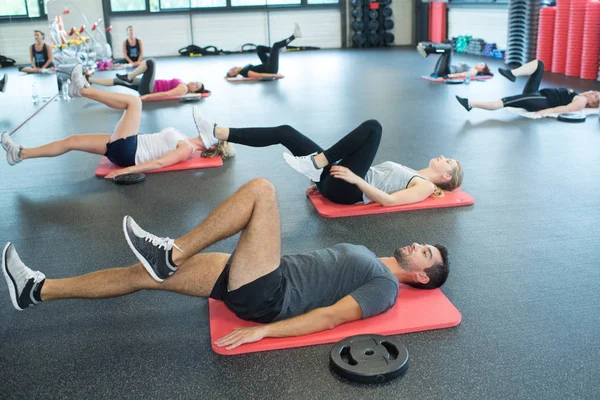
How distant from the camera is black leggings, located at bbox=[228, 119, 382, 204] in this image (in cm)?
325

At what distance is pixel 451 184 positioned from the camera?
3.57 meters

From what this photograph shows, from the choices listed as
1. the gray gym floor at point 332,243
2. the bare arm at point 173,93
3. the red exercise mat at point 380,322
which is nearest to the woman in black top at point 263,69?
the bare arm at point 173,93

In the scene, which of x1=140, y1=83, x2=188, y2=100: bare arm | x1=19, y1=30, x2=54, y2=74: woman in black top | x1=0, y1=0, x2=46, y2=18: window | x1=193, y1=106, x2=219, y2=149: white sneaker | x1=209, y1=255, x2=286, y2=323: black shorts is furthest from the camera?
x1=140, y1=83, x2=188, y2=100: bare arm

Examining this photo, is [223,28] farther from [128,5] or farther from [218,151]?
[218,151]

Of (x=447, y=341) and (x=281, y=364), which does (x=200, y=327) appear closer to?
(x=281, y=364)

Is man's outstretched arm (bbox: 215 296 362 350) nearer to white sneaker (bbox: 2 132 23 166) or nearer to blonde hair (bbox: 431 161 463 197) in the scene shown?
blonde hair (bbox: 431 161 463 197)

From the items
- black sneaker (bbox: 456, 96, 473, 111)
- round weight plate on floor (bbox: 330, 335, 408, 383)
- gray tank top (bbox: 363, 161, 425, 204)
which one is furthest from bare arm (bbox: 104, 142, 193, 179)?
black sneaker (bbox: 456, 96, 473, 111)

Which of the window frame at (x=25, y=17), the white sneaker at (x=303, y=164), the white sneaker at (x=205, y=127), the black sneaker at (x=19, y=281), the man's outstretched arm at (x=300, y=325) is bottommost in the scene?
the man's outstretched arm at (x=300, y=325)

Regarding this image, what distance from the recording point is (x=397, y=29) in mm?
14711

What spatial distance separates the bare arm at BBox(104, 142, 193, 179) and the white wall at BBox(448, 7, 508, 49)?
8330 mm

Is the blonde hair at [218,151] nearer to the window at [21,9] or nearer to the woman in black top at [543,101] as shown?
the woman in black top at [543,101]

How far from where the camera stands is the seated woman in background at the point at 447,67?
330 inches

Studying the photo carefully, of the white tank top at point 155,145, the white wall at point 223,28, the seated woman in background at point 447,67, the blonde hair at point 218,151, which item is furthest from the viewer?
the white wall at point 223,28

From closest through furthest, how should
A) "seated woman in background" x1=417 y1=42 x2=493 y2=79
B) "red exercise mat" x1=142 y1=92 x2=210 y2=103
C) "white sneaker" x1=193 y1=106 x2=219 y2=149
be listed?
"white sneaker" x1=193 y1=106 x2=219 y2=149 < "red exercise mat" x1=142 y1=92 x2=210 y2=103 < "seated woman in background" x1=417 y1=42 x2=493 y2=79
